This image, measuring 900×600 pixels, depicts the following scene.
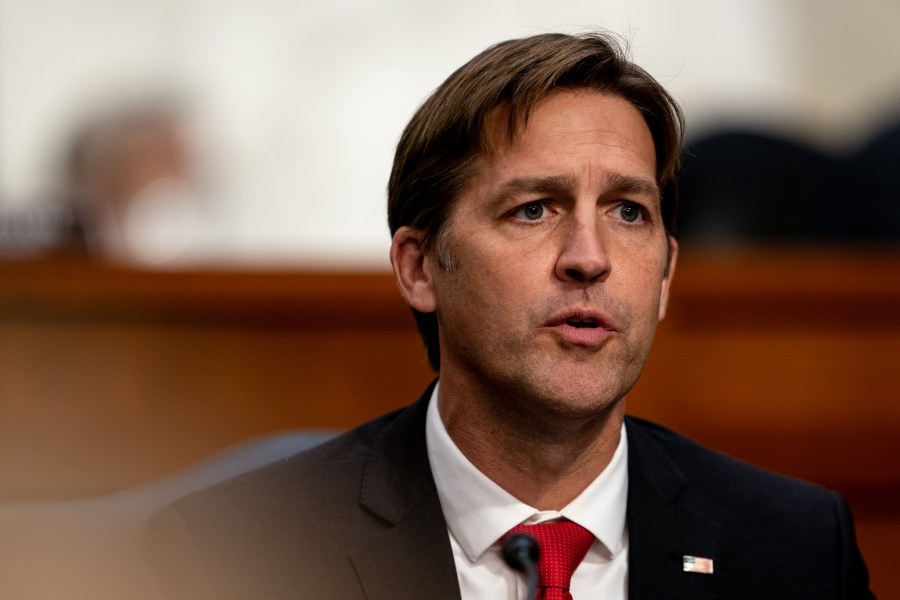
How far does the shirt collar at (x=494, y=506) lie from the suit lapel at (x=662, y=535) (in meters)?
0.03

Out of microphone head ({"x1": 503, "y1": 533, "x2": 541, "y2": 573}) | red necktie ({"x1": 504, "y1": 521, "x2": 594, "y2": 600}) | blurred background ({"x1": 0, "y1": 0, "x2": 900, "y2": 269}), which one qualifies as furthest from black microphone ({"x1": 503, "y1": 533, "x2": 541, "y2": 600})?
blurred background ({"x1": 0, "y1": 0, "x2": 900, "y2": 269})

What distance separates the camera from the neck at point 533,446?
4.64 ft

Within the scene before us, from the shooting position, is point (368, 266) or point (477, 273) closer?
point (477, 273)

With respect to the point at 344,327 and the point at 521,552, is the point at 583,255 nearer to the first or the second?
the point at 521,552

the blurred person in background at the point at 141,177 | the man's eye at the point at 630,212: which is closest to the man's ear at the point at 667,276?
the man's eye at the point at 630,212

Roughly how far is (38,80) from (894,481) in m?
3.59

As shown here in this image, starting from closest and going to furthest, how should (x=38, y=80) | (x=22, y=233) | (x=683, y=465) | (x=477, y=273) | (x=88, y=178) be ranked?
1. (x=477, y=273)
2. (x=683, y=465)
3. (x=22, y=233)
4. (x=88, y=178)
5. (x=38, y=80)

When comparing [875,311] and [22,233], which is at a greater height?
[22,233]

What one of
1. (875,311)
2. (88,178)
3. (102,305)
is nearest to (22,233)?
(102,305)

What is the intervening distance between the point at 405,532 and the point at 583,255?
40cm

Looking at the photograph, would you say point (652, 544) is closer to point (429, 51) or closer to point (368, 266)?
point (368, 266)

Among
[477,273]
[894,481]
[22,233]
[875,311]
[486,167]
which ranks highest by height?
[486,167]

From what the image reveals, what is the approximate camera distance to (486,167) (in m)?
1.41

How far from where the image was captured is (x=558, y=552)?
1380mm
